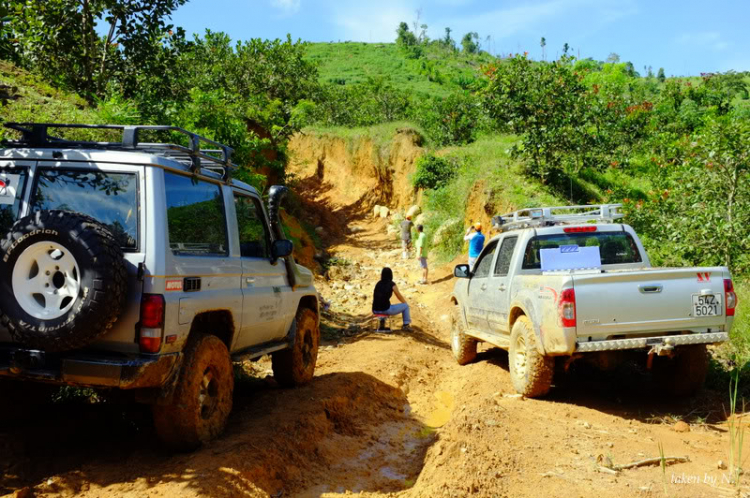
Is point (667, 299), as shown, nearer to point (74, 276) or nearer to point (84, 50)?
point (74, 276)

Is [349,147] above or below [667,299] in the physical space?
above

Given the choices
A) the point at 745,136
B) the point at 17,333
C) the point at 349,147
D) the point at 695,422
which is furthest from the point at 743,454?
the point at 349,147

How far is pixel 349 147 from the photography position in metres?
32.2

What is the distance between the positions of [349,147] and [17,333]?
28892mm

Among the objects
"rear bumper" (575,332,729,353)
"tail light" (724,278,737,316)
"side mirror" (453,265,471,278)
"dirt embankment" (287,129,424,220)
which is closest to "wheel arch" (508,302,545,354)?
"rear bumper" (575,332,729,353)

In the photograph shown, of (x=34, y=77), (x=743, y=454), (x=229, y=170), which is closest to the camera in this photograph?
(x=743, y=454)

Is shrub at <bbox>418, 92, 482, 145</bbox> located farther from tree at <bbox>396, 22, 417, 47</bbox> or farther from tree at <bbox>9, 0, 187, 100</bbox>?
tree at <bbox>396, 22, 417, 47</bbox>

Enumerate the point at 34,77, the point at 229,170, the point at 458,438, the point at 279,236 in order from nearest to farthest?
the point at 458,438
the point at 229,170
the point at 279,236
the point at 34,77

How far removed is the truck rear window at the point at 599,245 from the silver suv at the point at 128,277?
3556 millimetres

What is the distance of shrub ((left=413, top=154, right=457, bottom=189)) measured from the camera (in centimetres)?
2394

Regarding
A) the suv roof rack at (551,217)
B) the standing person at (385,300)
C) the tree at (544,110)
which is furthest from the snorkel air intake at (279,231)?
the tree at (544,110)

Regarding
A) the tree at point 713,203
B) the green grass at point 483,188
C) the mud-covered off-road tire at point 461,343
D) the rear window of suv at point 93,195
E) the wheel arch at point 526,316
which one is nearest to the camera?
the rear window of suv at point 93,195

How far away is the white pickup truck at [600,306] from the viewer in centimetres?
593

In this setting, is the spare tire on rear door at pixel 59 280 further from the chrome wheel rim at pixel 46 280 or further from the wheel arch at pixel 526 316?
the wheel arch at pixel 526 316
